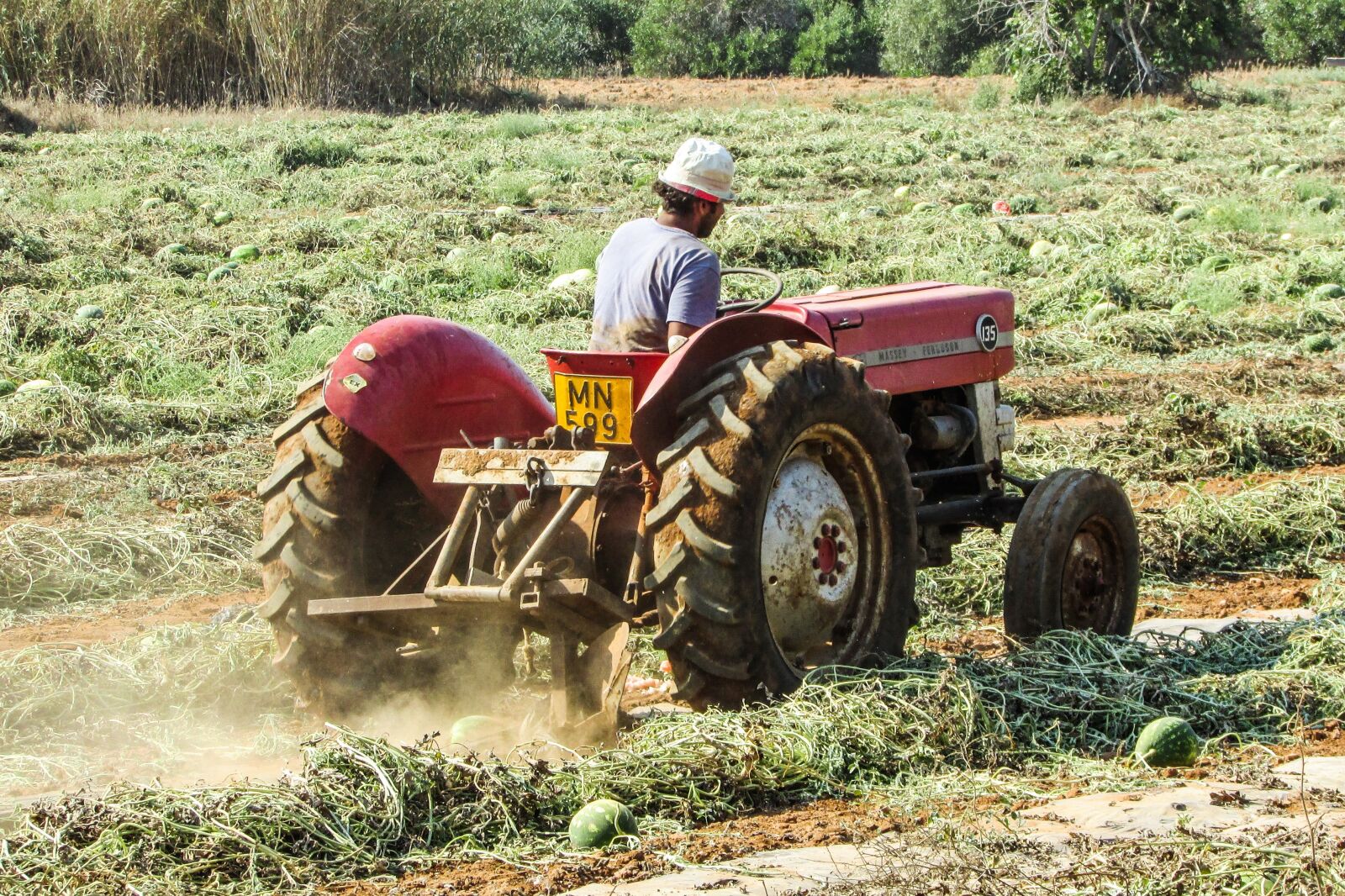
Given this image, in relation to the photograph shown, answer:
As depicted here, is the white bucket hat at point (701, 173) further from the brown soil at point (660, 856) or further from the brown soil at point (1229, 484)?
the brown soil at point (1229, 484)

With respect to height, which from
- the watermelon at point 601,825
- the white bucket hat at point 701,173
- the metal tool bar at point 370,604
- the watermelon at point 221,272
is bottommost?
the watermelon at point 601,825

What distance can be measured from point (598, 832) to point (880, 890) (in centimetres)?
85

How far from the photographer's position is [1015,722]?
202 inches

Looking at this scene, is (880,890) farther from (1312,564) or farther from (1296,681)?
(1312,564)

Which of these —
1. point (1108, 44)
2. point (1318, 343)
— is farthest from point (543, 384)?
point (1108, 44)

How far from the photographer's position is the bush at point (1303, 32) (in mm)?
53344

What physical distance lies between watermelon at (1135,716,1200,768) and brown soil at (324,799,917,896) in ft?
3.24

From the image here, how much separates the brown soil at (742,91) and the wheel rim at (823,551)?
29531 mm

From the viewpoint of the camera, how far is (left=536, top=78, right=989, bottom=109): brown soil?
35906mm

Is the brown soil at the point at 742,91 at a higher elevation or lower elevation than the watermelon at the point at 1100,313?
higher

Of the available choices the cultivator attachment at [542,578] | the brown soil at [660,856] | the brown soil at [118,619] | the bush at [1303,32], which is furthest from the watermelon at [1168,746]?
the bush at [1303,32]

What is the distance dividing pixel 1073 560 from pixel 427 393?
8.99 ft

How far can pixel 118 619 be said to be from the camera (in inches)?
290

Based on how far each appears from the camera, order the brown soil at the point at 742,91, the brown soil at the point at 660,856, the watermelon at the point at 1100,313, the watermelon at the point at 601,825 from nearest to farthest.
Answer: the brown soil at the point at 660,856 < the watermelon at the point at 601,825 < the watermelon at the point at 1100,313 < the brown soil at the point at 742,91
